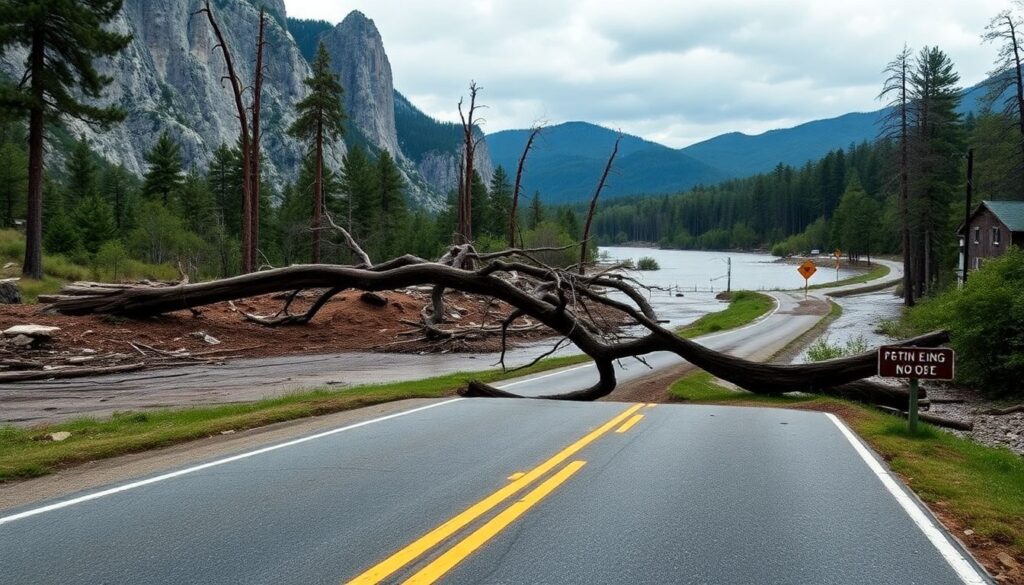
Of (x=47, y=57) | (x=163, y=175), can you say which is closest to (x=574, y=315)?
(x=47, y=57)

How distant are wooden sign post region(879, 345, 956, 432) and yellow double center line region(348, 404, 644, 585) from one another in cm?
473

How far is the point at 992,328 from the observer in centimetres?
2061

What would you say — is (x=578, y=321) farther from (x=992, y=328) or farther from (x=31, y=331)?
(x=992, y=328)

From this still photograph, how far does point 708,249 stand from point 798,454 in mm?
192168

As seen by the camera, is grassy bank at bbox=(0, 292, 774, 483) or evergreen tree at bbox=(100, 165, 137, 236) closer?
grassy bank at bbox=(0, 292, 774, 483)

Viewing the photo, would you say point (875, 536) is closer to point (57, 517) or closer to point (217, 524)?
point (217, 524)

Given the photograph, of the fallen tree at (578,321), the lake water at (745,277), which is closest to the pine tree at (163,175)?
the lake water at (745,277)

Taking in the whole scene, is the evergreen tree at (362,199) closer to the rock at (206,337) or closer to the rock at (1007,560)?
the rock at (206,337)

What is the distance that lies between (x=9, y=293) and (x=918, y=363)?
23.6 m

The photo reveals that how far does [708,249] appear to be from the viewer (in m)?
193

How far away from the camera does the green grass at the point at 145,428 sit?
23.9 ft

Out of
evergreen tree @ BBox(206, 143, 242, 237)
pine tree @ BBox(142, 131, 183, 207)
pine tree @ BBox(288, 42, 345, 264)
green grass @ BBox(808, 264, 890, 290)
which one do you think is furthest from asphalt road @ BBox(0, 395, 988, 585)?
green grass @ BBox(808, 264, 890, 290)

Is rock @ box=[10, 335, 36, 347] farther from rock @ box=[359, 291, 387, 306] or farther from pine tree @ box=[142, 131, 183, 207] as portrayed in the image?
pine tree @ box=[142, 131, 183, 207]

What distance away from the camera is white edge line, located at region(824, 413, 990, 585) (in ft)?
14.3
